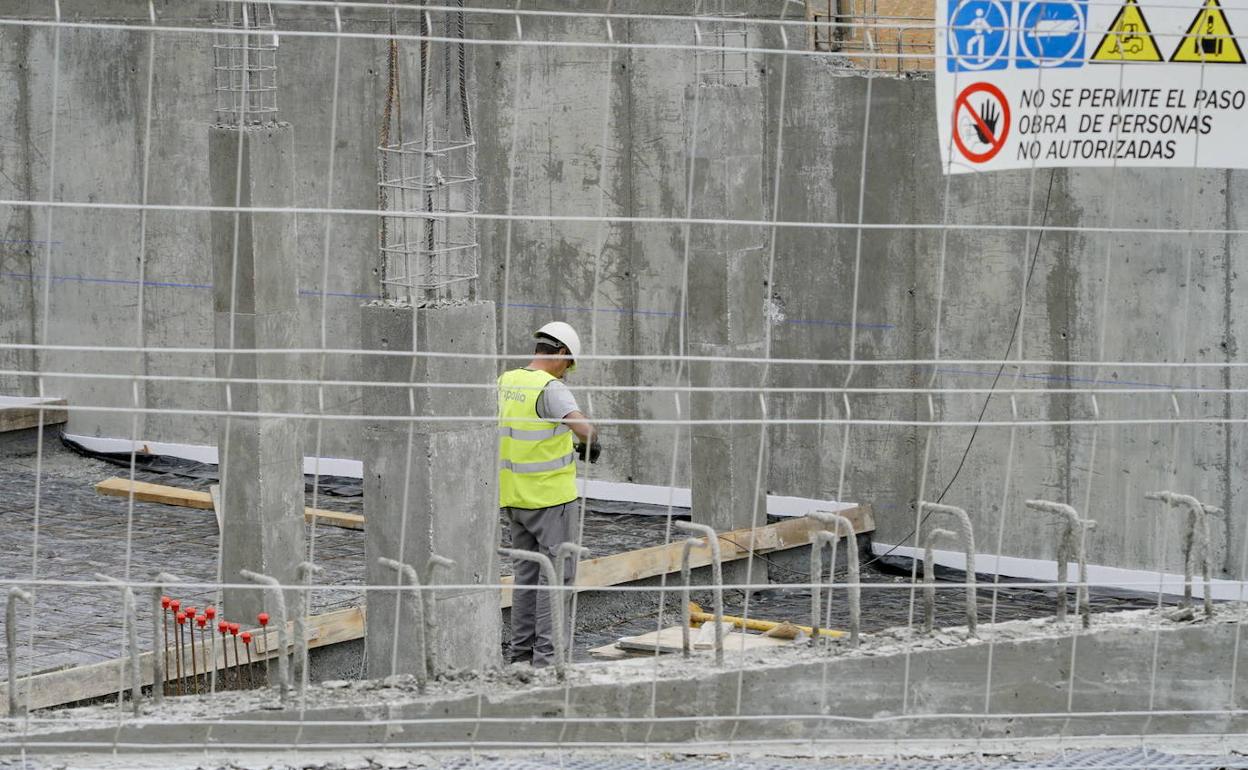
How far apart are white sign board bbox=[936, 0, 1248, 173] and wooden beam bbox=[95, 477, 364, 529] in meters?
7.53

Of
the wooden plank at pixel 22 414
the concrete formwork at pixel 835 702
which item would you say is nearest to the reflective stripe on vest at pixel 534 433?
the concrete formwork at pixel 835 702

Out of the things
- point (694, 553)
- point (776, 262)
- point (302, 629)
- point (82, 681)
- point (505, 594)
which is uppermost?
point (776, 262)

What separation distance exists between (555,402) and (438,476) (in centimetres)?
65

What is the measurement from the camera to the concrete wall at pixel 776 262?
11.7 metres

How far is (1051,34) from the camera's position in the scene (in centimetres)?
612

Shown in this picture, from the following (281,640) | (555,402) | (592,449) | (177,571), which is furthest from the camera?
(177,571)

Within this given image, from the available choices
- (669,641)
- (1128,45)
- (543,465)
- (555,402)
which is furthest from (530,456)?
(1128,45)

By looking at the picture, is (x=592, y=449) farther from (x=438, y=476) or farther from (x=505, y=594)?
(x=505, y=594)

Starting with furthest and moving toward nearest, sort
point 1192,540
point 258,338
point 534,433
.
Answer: point 258,338
point 534,433
point 1192,540

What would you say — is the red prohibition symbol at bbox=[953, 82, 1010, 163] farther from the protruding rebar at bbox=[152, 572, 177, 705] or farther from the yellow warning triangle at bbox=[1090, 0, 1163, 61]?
→ the protruding rebar at bbox=[152, 572, 177, 705]

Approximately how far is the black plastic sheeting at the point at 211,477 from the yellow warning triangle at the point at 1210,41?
778 cm

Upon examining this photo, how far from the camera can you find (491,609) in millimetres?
8133

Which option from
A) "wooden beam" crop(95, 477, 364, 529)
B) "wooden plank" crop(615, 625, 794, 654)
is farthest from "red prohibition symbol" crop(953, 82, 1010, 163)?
"wooden beam" crop(95, 477, 364, 529)

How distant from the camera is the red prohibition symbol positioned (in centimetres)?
611
